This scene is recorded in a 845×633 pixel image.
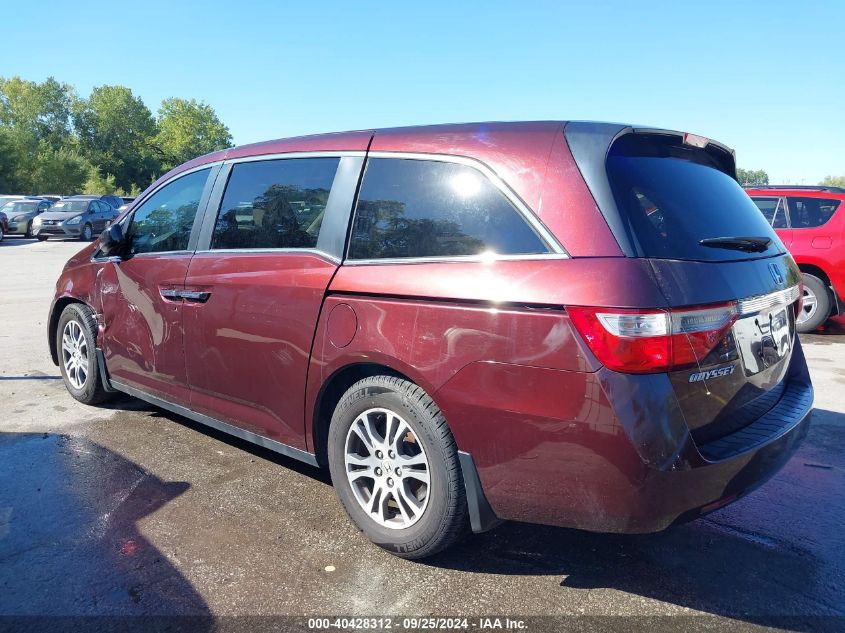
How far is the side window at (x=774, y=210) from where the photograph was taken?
8211mm

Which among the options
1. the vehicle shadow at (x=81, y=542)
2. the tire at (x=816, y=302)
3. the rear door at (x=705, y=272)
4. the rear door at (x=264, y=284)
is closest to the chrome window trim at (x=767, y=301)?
the rear door at (x=705, y=272)

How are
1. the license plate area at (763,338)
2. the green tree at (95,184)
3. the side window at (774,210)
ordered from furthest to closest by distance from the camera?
the green tree at (95,184), the side window at (774,210), the license plate area at (763,338)

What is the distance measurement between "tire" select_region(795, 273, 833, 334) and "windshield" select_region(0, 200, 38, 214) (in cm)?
2815

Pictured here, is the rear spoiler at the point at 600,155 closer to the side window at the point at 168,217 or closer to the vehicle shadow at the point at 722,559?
the vehicle shadow at the point at 722,559

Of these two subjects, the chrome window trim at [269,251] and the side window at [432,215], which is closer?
the side window at [432,215]

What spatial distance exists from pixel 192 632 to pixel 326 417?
111 centimetres

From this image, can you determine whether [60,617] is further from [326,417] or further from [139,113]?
[139,113]

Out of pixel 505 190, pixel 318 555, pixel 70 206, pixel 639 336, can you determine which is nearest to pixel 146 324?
pixel 318 555

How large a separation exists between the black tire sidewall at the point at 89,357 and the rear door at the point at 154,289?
21 cm

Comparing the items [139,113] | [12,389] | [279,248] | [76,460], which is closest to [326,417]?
[279,248]

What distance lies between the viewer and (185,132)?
Answer: 99.9m

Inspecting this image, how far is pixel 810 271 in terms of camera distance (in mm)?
8086

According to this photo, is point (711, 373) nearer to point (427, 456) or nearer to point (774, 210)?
point (427, 456)

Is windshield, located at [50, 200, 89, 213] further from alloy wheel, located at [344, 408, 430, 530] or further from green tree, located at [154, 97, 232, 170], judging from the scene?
green tree, located at [154, 97, 232, 170]
